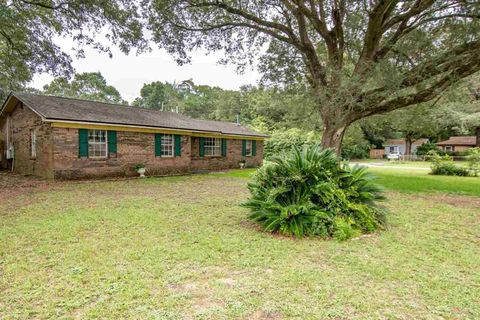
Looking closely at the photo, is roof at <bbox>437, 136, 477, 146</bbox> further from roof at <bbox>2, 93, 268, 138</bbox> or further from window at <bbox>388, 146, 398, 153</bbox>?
roof at <bbox>2, 93, 268, 138</bbox>

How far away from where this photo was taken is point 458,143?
40.4 m

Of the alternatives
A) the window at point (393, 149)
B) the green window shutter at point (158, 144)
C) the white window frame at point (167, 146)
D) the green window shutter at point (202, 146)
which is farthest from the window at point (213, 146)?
the window at point (393, 149)

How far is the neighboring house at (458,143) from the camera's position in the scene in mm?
39750

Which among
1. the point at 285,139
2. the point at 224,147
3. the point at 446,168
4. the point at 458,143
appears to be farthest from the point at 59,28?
the point at 458,143

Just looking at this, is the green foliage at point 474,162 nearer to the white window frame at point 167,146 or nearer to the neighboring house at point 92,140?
the neighboring house at point 92,140

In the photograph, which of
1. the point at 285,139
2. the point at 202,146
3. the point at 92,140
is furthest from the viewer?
the point at 285,139

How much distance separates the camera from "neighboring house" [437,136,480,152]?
39.8 meters

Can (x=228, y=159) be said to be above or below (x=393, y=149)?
below

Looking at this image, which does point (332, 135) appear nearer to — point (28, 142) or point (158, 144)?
point (158, 144)

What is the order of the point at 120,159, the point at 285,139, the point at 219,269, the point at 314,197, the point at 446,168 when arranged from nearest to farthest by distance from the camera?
the point at 219,269 → the point at 314,197 → the point at 120,159 → the point at 446,168 → the point at 285,139

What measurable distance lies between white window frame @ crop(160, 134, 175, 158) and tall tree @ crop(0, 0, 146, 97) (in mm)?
4231

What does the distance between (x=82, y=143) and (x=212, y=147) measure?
7575 mm

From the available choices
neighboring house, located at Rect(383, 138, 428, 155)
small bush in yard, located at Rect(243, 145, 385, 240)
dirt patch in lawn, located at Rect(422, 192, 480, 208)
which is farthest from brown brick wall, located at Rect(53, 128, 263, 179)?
neighboring house, located at Rect(383, 138, 428, 155)

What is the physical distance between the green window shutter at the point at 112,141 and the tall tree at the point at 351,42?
4435 millimetres
